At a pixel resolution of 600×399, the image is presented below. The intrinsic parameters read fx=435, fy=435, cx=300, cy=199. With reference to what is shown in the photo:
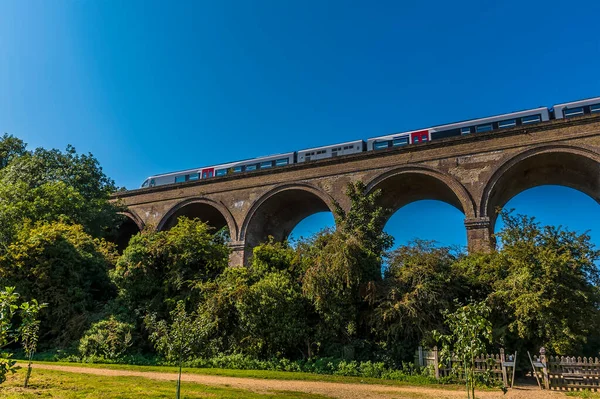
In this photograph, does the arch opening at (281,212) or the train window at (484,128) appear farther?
the arch opening at (281,212)

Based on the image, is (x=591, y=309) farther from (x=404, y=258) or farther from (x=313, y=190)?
(x=313, y=190)

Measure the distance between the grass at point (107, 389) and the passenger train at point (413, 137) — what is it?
16979mm

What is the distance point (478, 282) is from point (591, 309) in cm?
328

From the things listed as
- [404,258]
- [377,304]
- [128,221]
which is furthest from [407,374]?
[128,221]

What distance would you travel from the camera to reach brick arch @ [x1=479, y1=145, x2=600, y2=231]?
64.7 feet

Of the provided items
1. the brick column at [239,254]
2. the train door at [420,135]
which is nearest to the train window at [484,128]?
the train door at [420,135]

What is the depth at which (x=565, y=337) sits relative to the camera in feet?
40.5

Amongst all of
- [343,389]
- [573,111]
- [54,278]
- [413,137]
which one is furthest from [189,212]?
[573,111]

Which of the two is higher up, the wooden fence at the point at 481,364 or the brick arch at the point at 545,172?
the brick arch at the point at 545,172

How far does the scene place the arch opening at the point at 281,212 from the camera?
84.1 ft

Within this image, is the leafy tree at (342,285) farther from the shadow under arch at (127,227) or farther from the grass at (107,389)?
the shadow under arch at (127,227)

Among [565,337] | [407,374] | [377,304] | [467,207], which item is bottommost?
[407,374]

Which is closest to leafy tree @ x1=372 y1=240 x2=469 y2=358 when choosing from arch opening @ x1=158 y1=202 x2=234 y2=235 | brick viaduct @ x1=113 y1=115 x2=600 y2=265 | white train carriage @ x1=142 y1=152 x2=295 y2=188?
brick viaduct @ x1=113 y1=115 x2=600 y2=265

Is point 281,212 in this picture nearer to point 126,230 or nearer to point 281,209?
point 281,209
